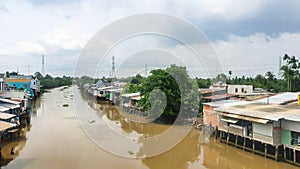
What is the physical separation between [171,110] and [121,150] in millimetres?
7643

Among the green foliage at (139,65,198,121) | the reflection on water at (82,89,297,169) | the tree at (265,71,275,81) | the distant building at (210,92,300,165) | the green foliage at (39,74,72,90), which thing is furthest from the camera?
the green foliage at (39,74,72,90)

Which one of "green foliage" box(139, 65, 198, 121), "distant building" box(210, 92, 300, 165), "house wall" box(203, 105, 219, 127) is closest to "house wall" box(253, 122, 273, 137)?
"distant building" box(210, 92, 300, 165)

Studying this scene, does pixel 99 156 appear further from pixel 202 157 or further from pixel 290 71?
pixel 290 71

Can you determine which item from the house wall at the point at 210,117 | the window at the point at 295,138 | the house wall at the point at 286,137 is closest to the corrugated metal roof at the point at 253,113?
the house wall at the point at 286,137

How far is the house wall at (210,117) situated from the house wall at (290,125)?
509 centimetres

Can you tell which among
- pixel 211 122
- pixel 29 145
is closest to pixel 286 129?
pixel 211 122

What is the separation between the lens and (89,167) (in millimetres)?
11062

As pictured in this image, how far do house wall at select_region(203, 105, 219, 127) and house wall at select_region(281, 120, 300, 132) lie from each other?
5093 millimetres

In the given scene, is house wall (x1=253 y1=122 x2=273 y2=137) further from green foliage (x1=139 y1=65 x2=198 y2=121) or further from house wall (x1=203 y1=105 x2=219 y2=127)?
green foliage (x1=139 y1=65 x2=198 y2=121)

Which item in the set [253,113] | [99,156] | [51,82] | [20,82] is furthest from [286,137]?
[51,82]

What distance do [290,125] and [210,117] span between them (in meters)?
6.42

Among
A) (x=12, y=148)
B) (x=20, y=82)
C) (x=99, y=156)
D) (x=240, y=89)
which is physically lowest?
(x=99, y=156)

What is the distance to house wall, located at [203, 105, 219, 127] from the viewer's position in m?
17.0

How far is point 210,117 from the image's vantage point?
17.7m
